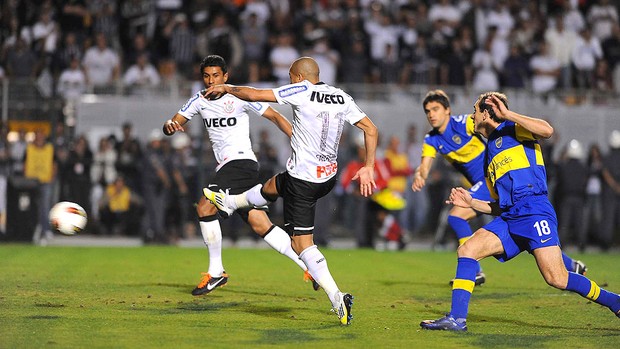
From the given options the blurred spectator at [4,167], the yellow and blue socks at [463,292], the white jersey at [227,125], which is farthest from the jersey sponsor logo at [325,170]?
the blurred spectator at [4,167]

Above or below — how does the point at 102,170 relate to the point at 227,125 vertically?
below

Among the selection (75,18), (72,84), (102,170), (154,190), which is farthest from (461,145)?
(75,18)

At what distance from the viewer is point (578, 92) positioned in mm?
23922

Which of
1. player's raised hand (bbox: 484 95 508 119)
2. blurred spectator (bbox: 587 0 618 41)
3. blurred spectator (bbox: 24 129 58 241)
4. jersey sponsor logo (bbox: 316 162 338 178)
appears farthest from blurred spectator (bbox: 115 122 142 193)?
player's raised hand (bbox: 484 95 508 119)

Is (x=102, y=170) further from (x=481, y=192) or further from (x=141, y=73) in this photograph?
(x=481, y=192)

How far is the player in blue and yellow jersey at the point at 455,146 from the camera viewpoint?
12.7 m

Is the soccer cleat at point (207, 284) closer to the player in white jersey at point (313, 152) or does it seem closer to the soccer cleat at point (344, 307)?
the player in white jersey at point (313, 152)

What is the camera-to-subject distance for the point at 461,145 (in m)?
12.8

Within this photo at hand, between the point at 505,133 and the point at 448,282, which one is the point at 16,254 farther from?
the point at 505,133

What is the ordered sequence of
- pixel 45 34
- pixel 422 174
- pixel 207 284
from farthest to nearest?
pixel 45 34, pixel 422 174, pixel 207 284

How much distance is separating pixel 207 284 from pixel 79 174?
Answer: 35.5ft

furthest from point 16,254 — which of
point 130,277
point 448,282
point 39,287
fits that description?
point 448,282

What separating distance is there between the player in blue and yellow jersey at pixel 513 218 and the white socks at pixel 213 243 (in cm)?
342

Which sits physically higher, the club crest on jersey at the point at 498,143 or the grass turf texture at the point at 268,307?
the club crest on jersey at the point at 498,143
